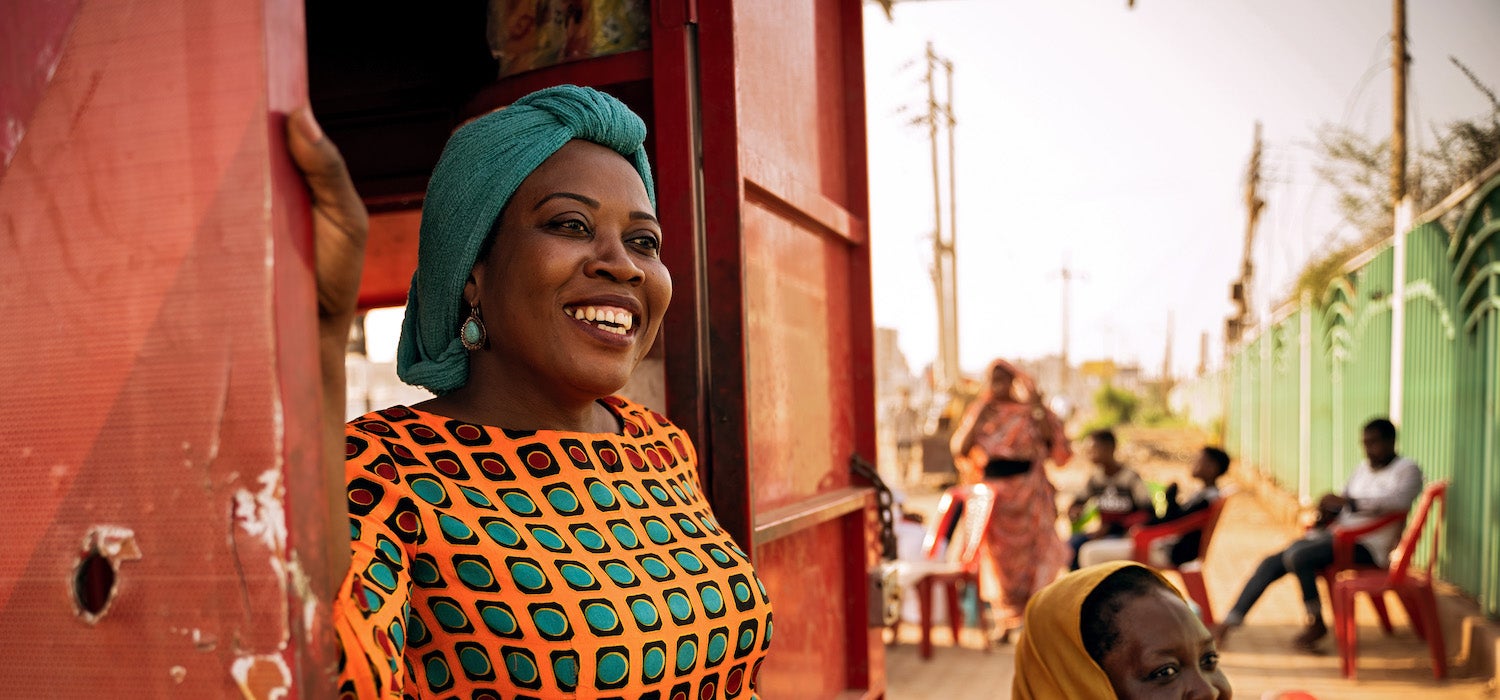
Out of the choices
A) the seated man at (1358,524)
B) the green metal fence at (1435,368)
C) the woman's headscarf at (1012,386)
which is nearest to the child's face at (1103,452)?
the woman's headscarf at (1012,386)

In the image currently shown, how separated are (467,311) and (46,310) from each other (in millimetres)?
833

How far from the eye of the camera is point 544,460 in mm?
1630

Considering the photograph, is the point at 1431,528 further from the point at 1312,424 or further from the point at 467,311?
the point at 467,311

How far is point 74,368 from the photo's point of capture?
899mm

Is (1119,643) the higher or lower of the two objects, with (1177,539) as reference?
higher

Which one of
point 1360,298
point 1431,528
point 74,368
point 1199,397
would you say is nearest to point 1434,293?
point 1431,528

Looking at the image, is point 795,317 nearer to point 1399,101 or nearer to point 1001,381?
point 1001,381

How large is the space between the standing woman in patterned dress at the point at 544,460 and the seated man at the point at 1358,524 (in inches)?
264

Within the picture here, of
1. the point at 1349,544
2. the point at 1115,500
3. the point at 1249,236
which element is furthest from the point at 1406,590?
the point at 1249,236

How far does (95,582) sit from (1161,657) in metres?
2.05

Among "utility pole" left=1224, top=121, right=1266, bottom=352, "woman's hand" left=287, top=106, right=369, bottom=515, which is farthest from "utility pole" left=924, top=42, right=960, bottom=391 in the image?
"woman's hand" left=287, top=106, right=369, bottom=515

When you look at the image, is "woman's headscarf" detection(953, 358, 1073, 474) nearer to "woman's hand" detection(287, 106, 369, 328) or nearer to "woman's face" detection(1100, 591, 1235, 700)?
"woman's face" detection(1100, 591, 1235, 700)

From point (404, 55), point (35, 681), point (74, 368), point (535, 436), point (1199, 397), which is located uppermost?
point (404, 55)

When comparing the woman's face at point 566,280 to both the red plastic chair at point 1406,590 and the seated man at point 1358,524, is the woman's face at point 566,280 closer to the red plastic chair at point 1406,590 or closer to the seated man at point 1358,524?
the red plastic chair at point 1406,590
